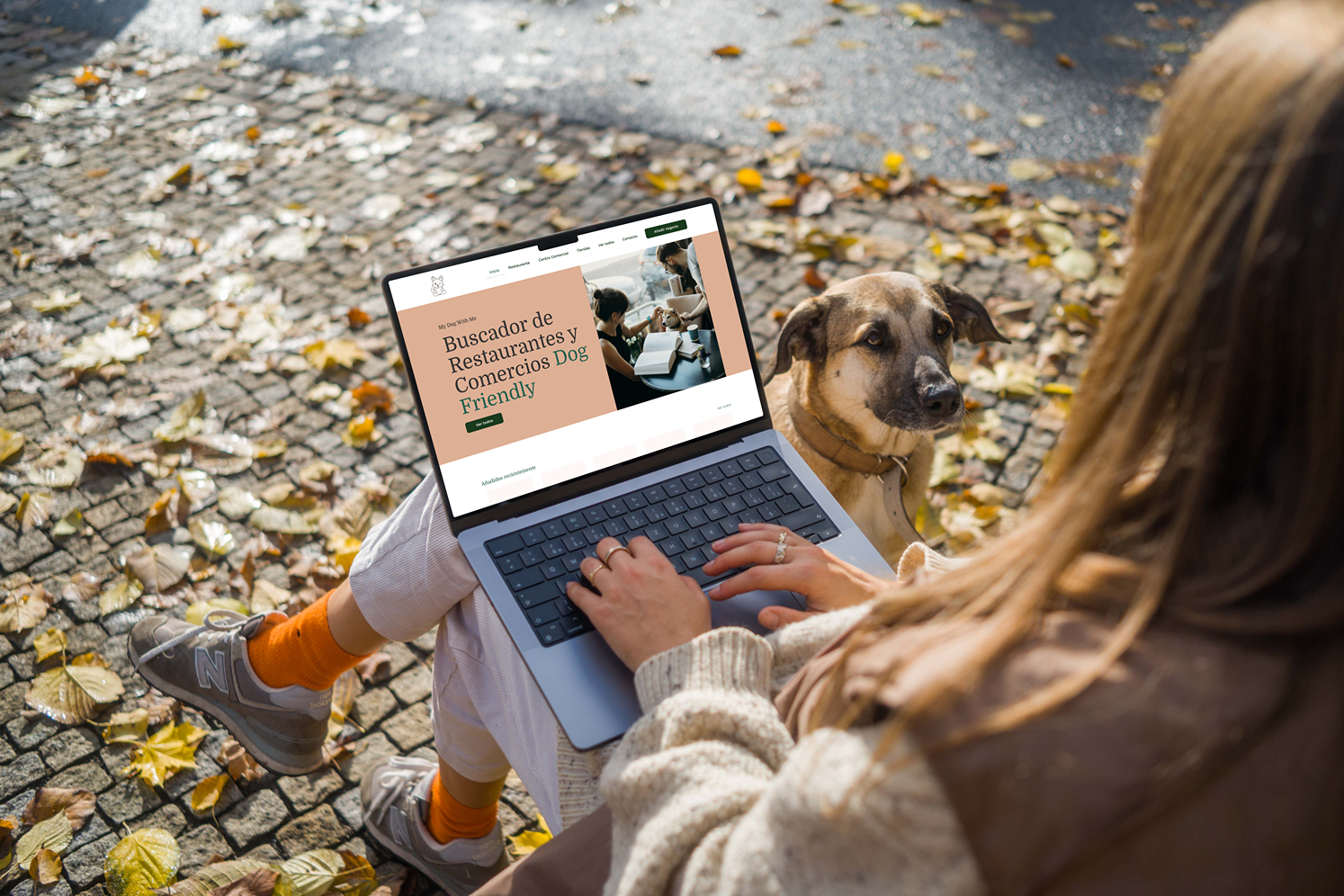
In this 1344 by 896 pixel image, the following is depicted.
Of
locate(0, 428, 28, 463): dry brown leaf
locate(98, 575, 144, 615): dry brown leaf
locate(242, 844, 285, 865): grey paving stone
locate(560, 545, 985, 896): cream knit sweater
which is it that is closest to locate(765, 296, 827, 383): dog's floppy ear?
locate(560, 545, 985, 896): cream knit sweater

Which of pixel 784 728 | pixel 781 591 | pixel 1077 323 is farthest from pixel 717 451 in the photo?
pixel 1077 323

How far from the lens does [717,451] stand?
7.01ft

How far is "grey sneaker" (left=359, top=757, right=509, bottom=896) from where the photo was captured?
2.44m

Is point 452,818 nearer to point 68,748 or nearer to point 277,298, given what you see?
point 68,748

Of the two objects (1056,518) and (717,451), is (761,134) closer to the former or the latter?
(717,451)

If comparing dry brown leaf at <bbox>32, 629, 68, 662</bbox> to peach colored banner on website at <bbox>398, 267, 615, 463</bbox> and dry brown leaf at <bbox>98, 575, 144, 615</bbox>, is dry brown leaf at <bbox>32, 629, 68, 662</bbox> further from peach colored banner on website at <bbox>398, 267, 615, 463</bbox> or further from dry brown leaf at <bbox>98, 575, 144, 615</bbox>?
peach colored banner on website at <bbox>398, 267, 615, 463</bbox>

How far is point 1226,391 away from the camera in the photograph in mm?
837

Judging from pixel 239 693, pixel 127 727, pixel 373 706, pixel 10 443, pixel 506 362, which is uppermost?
pixel 506 362

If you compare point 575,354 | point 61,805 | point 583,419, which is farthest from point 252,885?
point 575,354

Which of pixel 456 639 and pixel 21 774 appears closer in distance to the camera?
pixel 456 639

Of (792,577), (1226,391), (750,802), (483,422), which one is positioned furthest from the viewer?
(483,422)

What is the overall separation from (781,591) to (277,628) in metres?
1.48

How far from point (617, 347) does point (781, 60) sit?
5624 mm

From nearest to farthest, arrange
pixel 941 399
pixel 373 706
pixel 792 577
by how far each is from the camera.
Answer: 1. pixel 792 577
2. pixel 941 399
3. pixel 373 706
